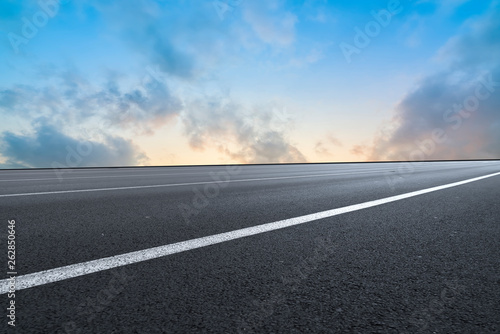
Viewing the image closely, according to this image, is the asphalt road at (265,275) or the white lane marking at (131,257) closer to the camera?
the asphalt road at (265,275)

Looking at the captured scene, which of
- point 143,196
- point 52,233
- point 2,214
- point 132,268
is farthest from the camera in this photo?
point 143,196

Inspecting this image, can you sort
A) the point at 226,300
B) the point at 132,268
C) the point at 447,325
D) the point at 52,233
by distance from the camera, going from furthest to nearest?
the point at 52,233 → the point at 132,268 → the point at 226,300 → the point at 447,325

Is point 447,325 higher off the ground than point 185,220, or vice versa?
point 185,220

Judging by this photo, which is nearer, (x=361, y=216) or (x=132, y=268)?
(x=132, y=268)

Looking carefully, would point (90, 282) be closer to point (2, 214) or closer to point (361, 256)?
point (361, 256)

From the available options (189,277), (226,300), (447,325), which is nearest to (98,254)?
(189,277)

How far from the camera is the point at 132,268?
225 centimetres

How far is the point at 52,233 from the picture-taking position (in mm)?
3355

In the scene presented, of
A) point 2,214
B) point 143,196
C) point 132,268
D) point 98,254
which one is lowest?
point 132,268

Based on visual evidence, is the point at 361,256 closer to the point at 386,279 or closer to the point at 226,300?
the point at 386,279

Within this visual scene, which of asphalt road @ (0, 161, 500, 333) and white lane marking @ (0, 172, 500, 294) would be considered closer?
asphalt road @ (0, 161, 500, 333)

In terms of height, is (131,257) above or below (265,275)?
above

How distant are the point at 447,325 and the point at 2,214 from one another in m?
5.54

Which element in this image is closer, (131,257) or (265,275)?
(265,275)
